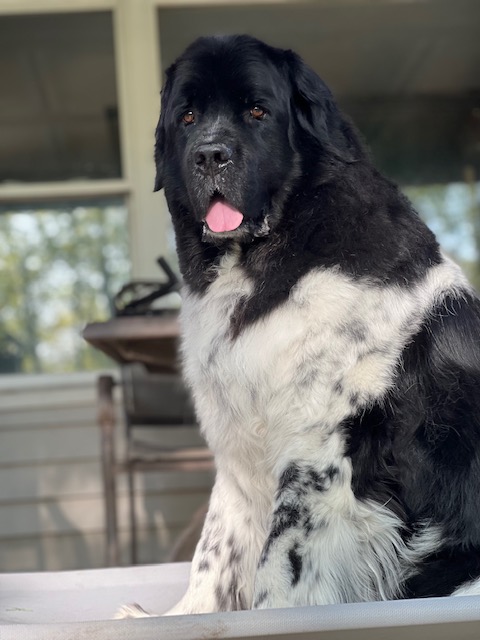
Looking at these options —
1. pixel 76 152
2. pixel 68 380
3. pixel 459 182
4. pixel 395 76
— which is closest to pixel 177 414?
pixel 68 380

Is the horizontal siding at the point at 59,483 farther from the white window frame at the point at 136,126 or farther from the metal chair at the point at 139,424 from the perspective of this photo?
the white window frame at the point at 136,126

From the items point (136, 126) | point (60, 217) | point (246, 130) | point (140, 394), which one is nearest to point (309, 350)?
point (246, 130)

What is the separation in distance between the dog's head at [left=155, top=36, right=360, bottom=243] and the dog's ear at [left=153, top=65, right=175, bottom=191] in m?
0.05

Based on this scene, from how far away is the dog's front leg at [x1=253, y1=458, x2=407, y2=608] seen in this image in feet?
5.59

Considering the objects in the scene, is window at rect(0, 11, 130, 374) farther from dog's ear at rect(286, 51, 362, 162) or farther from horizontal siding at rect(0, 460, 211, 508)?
dog's ear at rect(286, 51, 362, 162)

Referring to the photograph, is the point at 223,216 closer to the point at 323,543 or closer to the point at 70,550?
the point at 323,543

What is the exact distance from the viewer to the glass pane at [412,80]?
5.36 metres

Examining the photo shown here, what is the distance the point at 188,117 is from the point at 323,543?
3.21 ft

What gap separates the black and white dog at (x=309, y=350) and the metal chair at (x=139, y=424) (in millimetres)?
1622

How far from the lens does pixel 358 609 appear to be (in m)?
1.31

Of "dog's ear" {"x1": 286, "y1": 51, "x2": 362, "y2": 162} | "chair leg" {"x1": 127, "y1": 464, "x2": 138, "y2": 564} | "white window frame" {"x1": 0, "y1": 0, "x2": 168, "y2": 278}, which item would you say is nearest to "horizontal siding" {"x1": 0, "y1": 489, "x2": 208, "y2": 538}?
"chair leg" {"x1": 127, "y1": 464, "x2": 138, "y2": 564}

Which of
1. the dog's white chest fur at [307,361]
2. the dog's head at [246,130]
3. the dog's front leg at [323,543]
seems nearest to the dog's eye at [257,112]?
the dog's head at [246,130]

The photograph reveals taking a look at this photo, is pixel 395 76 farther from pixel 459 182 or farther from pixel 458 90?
pixel 459 182

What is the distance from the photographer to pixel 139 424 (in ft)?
13.3
